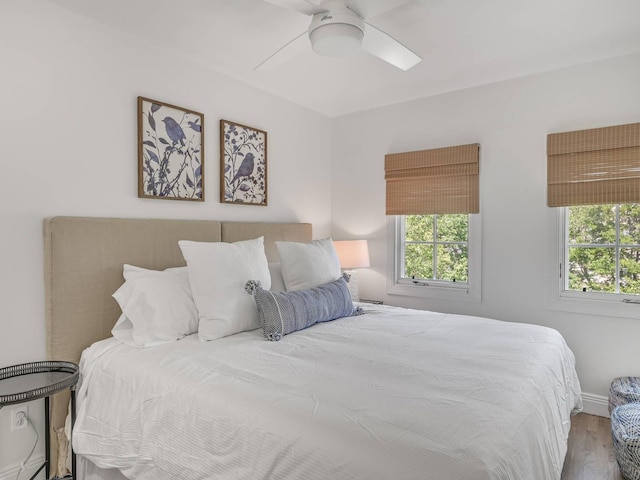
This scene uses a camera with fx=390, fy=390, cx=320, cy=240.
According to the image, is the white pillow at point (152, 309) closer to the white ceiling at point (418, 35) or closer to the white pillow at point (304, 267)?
the white pillow at point (304, 267)

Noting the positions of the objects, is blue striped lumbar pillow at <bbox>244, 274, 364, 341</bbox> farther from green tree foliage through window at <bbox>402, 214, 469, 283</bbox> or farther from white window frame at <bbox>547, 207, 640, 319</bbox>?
white window frame at <bbox>547, 207, 640, 319</bbox>

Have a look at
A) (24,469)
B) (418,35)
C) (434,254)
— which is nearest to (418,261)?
(434,254)

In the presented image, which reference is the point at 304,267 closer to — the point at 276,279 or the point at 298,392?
the point at 276,279

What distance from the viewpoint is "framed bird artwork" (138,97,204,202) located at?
241 cm

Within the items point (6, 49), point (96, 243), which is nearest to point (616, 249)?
point (96, 243)

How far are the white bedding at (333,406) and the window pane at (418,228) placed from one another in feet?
4.89

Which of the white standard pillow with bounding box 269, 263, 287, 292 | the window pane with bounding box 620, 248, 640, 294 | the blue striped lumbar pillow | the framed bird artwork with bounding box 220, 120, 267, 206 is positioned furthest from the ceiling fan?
the window pane with bounding box 620, 248, 640, 294

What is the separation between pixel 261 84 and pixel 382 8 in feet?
5.16

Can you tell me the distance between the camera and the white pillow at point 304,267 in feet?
8.46

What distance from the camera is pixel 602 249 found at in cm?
280

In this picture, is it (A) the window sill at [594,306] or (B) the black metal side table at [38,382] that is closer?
(B) the black metal side table at [38,382]

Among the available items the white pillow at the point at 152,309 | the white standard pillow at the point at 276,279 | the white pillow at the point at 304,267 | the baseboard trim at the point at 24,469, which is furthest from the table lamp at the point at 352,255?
the baseboard trim at the point at 24,469

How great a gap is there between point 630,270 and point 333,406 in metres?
2.57

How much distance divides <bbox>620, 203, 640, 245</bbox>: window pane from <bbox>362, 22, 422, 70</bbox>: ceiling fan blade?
6.05ft
